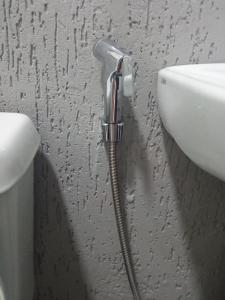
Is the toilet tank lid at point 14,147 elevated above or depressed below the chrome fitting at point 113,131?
above

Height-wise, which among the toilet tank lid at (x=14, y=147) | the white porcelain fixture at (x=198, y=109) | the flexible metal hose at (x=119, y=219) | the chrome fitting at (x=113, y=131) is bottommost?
the flexible metal hose at (x=119, y=219)

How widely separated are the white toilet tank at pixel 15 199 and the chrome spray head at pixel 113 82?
0.11 meters

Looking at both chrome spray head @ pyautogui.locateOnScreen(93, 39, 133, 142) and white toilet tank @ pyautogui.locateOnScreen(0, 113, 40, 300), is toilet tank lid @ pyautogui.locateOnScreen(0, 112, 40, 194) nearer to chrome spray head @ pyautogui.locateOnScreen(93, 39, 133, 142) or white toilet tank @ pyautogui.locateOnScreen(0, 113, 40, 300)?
white toilet tank @ pyautogui.locateOnScreen(0, 113, 40, 300)

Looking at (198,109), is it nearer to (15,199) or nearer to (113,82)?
(113,82)

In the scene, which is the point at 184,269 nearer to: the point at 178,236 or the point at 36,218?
Answer: the point at 178,236

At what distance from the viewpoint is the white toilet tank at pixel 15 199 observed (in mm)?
354

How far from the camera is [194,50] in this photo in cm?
52

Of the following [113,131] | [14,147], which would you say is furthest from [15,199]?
[113,131]

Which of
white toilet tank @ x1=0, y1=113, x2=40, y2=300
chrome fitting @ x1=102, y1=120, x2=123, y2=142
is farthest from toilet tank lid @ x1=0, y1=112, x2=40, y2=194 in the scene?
chrome fitting @ x1=102, y1=120, x2=123, y2=142

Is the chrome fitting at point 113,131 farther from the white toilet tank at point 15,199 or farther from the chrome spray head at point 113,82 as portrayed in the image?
the white toilet tank at point 15,199

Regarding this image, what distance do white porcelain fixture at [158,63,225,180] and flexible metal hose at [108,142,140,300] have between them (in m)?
0.10

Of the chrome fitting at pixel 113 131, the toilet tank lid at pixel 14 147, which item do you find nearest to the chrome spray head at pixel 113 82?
the chrome fitting at pixel 113 131

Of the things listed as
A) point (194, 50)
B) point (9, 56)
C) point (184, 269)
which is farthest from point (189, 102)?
point (184, 269)

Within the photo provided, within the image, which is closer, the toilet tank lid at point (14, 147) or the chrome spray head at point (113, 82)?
the toilet tank lid at point (14, 147)
